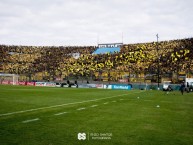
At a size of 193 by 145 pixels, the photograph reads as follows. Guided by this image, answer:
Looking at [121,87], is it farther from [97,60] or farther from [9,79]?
[9,79]

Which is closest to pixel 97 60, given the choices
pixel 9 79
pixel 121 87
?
pixel 9 79

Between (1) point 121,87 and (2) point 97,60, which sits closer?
(1) point 121,87

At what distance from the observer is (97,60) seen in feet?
286

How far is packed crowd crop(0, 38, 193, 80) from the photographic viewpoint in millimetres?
66981

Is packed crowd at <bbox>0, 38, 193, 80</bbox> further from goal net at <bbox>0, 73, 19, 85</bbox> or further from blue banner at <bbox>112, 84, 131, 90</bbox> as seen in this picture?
blue banner at <bbox>112, 84, 131, 90</bbox>

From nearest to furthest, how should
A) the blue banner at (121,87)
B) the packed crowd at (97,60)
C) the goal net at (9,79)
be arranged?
1. the blue banner at (121,87)
2. the packed crowd at (97,60)
3. the goal net at (9,79)

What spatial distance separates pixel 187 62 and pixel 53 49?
186 ft

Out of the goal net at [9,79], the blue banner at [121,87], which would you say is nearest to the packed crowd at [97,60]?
the goal net at [9,79]

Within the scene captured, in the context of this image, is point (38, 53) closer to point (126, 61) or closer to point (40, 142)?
point (126, 61)

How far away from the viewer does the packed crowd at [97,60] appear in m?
67.0

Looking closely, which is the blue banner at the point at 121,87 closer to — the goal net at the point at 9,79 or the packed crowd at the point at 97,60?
the packed crowd at the point at 97,60

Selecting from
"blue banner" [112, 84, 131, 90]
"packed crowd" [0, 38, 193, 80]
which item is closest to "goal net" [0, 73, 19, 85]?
"packed crowd" [0, 38, 193, 80]

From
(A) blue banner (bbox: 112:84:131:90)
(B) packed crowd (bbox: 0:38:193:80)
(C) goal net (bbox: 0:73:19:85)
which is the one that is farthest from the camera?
(C) goal net (bbox: 0:73:19:85)

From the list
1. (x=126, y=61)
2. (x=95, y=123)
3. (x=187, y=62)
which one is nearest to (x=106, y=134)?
(x=95, y=123)
